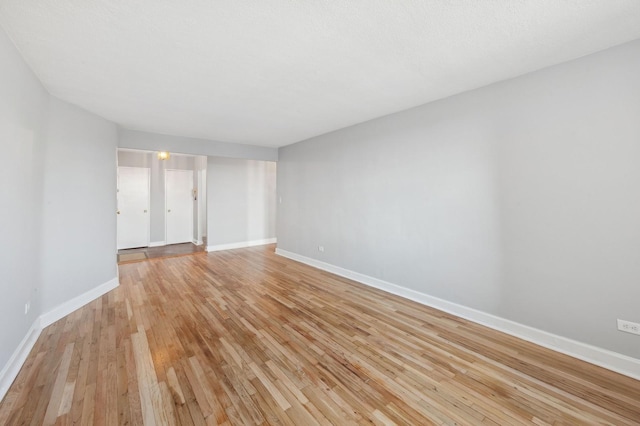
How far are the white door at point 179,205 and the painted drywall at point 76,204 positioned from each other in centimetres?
341

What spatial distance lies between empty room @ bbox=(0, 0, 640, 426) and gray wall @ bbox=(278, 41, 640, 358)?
0.02 m

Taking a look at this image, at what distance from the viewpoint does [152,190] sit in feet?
22.0

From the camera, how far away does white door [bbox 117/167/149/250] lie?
20.7 ft

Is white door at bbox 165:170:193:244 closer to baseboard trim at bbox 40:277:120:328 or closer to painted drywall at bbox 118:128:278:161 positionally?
painted drywall at bbox 118:128:278:161

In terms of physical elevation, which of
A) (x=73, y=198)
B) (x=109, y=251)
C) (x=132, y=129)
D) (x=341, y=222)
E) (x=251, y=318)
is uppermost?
(x=132, y=129)

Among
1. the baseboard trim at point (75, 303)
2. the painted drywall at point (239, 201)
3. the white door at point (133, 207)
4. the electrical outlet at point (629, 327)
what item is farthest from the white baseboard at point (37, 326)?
the electrical outlet at point (629, 327)

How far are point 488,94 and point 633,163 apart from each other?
128 centimetres

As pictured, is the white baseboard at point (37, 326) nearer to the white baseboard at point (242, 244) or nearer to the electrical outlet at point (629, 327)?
the white baseboard at point (242, 244)

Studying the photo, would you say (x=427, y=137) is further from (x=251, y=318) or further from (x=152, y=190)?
(x=152, y=190)

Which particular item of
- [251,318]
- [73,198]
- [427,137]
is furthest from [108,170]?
[427,137]

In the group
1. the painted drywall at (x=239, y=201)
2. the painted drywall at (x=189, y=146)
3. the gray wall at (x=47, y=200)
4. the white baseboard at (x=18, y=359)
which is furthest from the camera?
the painted drywall at (x=239, y=201)

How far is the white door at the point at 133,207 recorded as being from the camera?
6316 mm

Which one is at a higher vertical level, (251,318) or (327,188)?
(327,188)

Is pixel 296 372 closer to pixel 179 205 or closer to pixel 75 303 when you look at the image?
pixel 75 303
